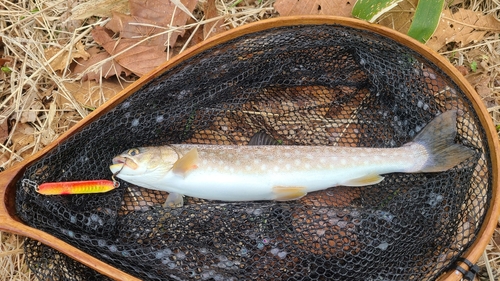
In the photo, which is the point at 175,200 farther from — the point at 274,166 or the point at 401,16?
the point at 401,16

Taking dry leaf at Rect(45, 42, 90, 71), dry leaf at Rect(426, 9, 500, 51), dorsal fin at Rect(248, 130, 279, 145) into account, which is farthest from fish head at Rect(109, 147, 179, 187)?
dry leaf at Rect(426, 9, 500, 51)

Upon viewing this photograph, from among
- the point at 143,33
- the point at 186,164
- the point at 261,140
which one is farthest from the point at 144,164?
the point at 143,33

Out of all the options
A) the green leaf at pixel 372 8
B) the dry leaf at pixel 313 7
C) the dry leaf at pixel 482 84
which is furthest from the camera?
the dry leaf at pixel 482 84

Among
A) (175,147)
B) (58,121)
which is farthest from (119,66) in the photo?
(175,147)

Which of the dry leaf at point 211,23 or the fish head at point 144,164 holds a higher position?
the dry leaf at point 211,23

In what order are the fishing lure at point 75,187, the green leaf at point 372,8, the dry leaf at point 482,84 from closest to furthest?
the fishing lure at point 75,187, the green leaf at point 372,8, the dry leaf at point 482,84

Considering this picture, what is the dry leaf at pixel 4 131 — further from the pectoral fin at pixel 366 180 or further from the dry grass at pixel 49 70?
the pectoral fin at pixel 366 180

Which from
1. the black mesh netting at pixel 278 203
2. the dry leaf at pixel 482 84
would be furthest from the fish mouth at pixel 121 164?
the dry leaf at pixel 482 84

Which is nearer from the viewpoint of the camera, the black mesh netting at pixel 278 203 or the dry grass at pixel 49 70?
the black mesh netting at pixel 278 203
